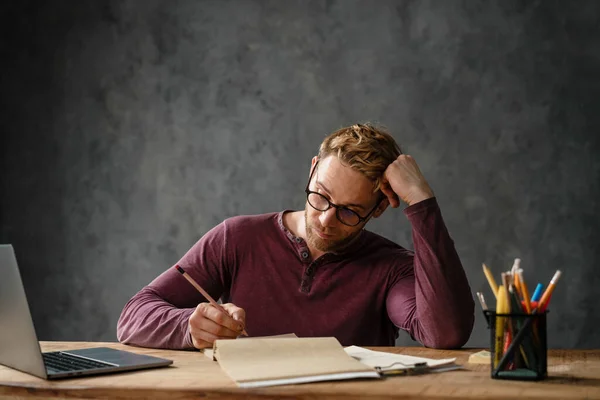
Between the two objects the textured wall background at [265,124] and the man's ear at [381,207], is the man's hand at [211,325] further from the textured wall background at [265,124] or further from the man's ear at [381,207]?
the textured wall background at [265,124]

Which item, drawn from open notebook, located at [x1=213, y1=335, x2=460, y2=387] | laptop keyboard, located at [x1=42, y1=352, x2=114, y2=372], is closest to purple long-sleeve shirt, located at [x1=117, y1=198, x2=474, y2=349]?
laptop keyboard, located at [x1=42, y1=352, x2=114, y2=372]

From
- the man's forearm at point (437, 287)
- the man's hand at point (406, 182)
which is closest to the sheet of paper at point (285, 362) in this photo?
the man's forearm at point (437, 287)

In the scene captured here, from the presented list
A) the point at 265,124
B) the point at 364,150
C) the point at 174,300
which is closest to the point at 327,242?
the point at 364,150

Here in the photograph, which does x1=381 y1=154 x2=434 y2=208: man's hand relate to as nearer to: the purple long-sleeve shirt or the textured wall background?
the purple long-sleeve shirt

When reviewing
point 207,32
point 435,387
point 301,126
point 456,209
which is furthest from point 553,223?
point 435,387

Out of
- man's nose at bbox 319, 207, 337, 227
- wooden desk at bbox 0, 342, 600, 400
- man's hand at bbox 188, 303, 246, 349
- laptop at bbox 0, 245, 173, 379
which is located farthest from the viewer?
man's nose at bbox 319, 207, 337, 227

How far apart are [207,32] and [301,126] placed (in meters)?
0.63

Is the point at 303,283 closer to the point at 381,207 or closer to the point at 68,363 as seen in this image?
the point at 381,207

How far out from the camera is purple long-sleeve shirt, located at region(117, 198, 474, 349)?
5.89ft

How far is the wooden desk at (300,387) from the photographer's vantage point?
45.6 inches

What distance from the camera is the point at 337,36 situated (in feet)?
10.9

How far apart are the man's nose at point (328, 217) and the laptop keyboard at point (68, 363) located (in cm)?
72

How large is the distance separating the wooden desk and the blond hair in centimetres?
70

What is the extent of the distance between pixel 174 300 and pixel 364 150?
64cm
